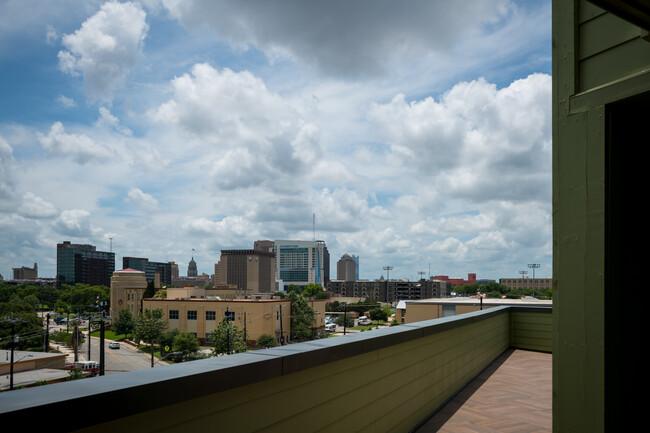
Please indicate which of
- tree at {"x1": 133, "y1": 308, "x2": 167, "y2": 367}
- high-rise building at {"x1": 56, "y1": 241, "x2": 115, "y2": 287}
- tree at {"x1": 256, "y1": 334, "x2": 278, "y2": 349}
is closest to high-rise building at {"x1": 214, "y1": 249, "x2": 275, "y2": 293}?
high-rise building at {"x1": 56, "y1": 241, "x2": 115, "y2": 287}

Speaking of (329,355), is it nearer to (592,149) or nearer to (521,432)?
(592,149)

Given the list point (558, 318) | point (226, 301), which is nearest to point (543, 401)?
point (558, 318)

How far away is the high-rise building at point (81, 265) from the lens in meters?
184

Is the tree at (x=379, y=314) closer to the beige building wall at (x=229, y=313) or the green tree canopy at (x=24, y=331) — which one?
the beige building wall at (x=229, y=313)

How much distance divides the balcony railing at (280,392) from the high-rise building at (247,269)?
7152 inches

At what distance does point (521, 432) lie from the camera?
3930 millimetres

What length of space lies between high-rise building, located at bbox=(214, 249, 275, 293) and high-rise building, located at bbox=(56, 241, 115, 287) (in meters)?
Answer: 51.2

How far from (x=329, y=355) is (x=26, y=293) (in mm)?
156970

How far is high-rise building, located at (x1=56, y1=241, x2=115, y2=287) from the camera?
184 m

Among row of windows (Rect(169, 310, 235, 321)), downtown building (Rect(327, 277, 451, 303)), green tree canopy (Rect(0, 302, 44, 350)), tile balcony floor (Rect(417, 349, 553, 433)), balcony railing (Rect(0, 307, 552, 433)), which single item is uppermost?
balcony railing (Rect(0, 307, 552, 433))

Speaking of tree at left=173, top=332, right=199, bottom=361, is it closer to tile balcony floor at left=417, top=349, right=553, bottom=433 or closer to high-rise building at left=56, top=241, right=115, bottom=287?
tile balcony floor at left=417, top=349, right=553, bottom=433

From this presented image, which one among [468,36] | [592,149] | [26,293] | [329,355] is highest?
[468,36]

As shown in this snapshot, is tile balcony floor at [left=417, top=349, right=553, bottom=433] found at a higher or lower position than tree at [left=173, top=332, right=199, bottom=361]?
higher

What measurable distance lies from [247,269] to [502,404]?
185m
